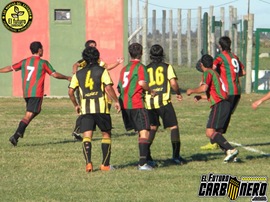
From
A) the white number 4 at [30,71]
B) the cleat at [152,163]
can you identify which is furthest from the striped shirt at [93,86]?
the white number 4 at [30,71]

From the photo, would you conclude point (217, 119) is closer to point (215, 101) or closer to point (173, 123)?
point (215, 101)

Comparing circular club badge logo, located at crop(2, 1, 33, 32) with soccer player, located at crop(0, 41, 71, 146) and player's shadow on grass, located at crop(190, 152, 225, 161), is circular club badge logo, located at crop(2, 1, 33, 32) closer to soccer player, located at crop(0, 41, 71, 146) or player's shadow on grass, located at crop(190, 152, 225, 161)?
soccer player, located at crop(0, 41, 71, 146)

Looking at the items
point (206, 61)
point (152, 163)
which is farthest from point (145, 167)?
point (206, 61)

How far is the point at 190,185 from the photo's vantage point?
13078 millimetres

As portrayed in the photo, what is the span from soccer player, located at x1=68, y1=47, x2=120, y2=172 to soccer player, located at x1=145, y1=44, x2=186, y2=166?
0.98 metres

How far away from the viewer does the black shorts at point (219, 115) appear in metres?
15.9

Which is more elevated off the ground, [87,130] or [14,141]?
[87,130]

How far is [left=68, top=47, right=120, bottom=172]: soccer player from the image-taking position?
14547 mm

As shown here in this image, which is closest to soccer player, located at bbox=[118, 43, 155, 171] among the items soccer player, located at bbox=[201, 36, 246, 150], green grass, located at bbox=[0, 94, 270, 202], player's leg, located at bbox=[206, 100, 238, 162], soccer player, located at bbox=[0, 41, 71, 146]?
green grass, located at bbox=[0, 94, 270, 202]

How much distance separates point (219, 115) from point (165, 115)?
0.93 m

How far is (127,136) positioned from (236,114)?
19.3 ft

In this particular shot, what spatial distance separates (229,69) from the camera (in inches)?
695

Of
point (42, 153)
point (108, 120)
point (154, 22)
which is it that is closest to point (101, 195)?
point (108, 120)

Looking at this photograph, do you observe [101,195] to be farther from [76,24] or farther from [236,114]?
[76,24]
